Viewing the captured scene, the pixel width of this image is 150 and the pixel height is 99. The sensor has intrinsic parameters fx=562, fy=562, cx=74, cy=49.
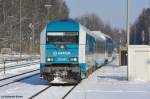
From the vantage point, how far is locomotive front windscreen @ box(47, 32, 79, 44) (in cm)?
2858

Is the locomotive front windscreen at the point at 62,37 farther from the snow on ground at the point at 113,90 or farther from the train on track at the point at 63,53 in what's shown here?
the snow on ground at the point at 113,90

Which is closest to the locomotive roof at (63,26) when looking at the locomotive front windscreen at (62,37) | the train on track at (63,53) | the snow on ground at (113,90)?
the train on track at (63,53)

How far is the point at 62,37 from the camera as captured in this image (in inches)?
1129

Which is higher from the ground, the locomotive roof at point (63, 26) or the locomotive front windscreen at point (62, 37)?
the locomotive roof at point (63, 26)

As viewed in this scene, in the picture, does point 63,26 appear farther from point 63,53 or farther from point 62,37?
point 63,53

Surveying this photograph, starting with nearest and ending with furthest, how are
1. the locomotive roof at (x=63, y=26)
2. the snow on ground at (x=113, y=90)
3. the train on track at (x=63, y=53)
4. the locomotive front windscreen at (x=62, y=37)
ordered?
the snow on ground at (x=113, y=90), the train on track at (x=63, y=53), the locomotive front windscreen at (x=62, y=37), the locomotive roof at (x=63, y=26)

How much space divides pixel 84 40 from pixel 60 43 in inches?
50.0

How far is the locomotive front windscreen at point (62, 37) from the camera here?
2858cm

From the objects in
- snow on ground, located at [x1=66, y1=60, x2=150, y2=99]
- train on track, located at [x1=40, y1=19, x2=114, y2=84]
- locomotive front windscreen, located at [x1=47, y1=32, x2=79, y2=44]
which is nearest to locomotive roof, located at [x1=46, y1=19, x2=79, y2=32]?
train on track, located at [x1=40, y1=19, x2=114, y2=84]

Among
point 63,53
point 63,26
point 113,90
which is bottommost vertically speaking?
point 113,90

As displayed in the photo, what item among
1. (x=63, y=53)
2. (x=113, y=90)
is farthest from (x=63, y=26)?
(x=113, y=90)

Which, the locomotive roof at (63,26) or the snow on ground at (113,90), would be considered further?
the locomotive roof at (63,26)

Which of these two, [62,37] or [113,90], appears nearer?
[113,90]

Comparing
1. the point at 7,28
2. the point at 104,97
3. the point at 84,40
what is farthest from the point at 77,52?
the point at 7,28
